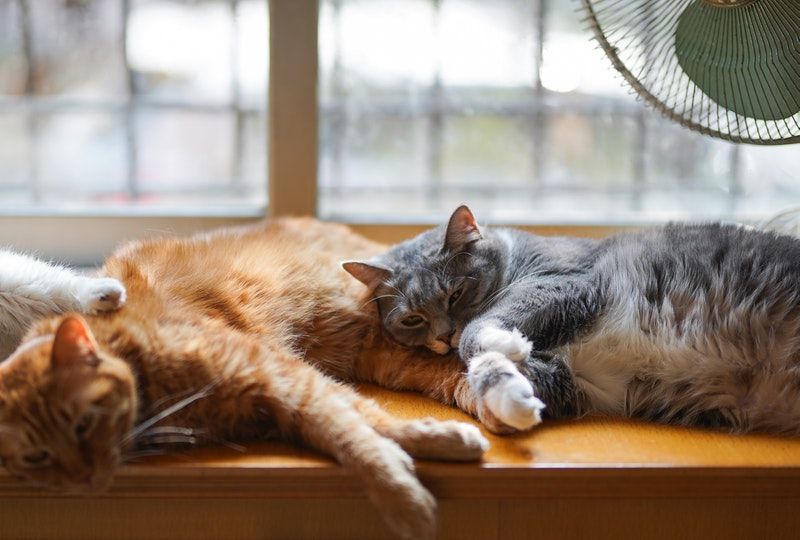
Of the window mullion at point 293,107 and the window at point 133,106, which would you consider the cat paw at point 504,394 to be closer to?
the window mullion at point 293,107

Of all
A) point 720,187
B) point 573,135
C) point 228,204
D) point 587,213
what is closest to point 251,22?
point 228,204

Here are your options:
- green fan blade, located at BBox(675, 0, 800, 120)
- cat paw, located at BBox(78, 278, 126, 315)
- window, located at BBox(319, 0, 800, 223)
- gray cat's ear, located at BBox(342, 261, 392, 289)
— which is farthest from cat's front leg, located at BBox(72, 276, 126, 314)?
green fan blade, located at BBox(675, 0, 800, 120)

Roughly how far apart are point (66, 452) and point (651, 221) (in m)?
1.87

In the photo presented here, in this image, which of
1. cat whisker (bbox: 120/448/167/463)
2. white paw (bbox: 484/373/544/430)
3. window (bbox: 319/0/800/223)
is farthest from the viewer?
window (bbox: 319/0/800/223)

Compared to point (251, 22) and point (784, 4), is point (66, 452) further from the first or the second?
point (784, 4)

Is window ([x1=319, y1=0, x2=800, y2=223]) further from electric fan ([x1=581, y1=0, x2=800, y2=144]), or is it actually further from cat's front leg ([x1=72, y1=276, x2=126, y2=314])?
cat's front leg ([x1=72, y1=276, x2=126, y2=314])

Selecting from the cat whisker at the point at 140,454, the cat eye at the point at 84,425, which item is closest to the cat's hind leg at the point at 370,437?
the cat whisker at the point at 140,454

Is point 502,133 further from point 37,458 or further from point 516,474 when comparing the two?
point 37,458

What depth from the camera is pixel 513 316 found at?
1.79 metres

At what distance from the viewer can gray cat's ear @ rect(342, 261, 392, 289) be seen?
1974mm

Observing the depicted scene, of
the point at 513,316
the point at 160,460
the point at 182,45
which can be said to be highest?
the point at 182,45

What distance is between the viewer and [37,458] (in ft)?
4.43

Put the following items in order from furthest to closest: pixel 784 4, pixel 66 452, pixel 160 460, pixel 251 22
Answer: pixel 251 22, pixel 784 4, pixel 160 460, pixel 66 452

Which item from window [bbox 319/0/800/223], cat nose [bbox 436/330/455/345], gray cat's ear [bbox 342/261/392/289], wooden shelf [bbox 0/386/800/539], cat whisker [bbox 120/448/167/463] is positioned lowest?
wooden shelf [bbox 0/386/800/539]
